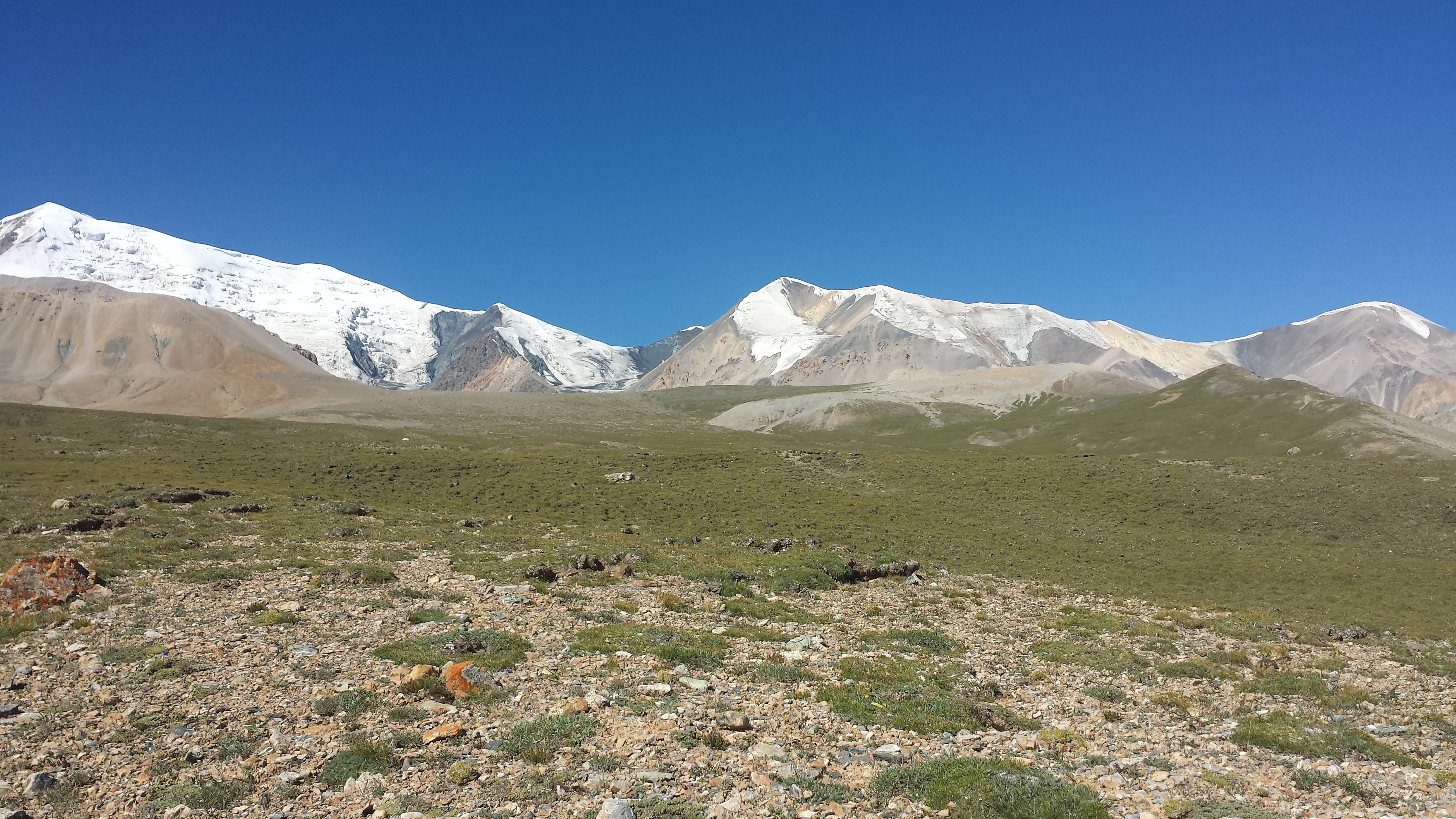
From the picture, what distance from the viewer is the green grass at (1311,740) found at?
40.7ft

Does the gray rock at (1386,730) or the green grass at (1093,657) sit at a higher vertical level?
the gray rock at (1386,730)

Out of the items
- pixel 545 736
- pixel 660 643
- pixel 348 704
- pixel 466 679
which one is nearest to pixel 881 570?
pixel 660 643

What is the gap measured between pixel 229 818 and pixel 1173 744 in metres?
15.7

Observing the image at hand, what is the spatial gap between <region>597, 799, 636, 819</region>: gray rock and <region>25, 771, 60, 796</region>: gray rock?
787 centimetres

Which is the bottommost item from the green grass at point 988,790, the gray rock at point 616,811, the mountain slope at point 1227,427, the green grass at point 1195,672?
the green grass at point 1195,672

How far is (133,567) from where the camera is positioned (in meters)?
22.7

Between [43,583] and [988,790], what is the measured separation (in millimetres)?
23670

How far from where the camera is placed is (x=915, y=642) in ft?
65.3

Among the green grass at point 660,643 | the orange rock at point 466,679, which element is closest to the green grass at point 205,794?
the orange rock at point 466,679

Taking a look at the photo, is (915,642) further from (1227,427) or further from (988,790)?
(1227,427)

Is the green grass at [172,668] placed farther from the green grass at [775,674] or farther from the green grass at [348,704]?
the green grass at [775,674]

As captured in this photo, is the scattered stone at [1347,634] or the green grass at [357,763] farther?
the scattered stone at [1347,634]

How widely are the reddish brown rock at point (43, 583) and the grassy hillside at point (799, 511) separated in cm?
343

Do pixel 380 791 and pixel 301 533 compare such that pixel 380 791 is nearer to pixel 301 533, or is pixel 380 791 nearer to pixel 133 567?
pixel 133 567
